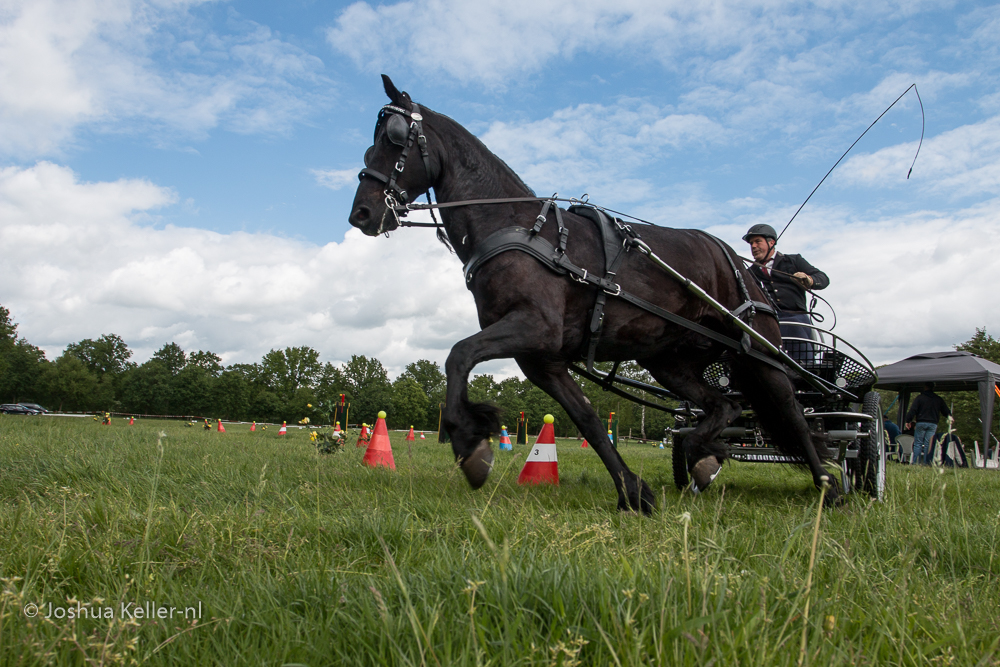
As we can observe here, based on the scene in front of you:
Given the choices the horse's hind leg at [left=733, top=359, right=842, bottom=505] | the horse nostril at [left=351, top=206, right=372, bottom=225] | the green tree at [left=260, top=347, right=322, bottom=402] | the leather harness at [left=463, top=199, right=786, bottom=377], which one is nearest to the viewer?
the leather harness at [left=463, top=199, right=786, bottom=377]

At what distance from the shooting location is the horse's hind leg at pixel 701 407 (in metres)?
3.52

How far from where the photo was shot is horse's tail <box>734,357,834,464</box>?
160 inches

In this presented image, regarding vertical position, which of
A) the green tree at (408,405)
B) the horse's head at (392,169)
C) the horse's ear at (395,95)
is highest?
the horse's ear at (395,95)

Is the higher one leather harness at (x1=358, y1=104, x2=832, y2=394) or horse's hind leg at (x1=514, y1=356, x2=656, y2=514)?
leather harness at (x1=358, y1=104, x2=832, y2=394)

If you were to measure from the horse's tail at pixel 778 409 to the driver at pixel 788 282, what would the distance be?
889 millimetres

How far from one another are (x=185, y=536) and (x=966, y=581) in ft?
8.89

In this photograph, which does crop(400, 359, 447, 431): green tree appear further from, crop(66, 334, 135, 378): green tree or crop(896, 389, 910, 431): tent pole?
crop(896, 389, 910, 431): tent pole

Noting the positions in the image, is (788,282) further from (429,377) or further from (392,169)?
(429,377)

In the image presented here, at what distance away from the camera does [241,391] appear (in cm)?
7006

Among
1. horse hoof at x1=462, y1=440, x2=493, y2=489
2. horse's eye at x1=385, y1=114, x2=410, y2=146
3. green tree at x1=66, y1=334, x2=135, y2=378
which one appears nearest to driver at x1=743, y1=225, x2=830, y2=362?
horse's eye at x1=385, y1=114, x2=410, y2=146

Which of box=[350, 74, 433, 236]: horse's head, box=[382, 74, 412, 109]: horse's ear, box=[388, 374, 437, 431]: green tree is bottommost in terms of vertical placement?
box=[388, 374, 437, 431]: green tree

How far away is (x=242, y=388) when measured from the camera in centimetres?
7056

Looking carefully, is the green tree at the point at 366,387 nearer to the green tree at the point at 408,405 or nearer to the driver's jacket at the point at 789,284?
the green tree at the point at 408,405

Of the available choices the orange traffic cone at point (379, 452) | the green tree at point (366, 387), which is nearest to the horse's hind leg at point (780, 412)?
the orange traffic cone at point (379, 452)
